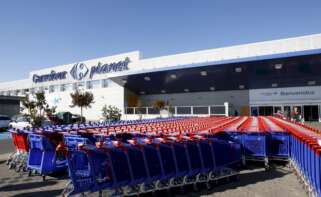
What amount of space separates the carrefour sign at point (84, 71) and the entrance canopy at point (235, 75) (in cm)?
342

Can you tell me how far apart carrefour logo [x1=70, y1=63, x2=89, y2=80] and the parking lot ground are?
37.2 metres

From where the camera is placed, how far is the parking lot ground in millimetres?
6441

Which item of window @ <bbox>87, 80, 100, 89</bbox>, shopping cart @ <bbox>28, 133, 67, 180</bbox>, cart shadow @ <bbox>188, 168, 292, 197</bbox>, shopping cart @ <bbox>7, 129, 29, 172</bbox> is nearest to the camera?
cart shadow @ <bbox>188, 168, 292, 197</bbox>

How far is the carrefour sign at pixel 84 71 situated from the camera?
130ft

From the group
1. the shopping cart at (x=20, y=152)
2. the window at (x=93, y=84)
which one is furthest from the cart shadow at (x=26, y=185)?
the window at (x=93, y=84)

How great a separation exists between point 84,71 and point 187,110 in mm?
18858

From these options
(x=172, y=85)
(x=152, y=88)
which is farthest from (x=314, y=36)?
(x=152, y=88)

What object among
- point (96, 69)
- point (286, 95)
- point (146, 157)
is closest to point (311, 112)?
point (286, 95)

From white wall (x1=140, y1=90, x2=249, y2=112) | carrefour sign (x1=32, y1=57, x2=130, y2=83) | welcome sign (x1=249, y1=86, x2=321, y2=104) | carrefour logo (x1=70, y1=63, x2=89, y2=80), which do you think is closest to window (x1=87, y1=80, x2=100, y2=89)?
carrefour sign (x1=32, y1=57, x2=130, y2=83)

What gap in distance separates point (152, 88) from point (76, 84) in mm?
14821

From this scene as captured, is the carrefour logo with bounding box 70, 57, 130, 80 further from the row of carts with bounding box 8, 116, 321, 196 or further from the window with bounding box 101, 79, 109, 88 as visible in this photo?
the row of carts with bounding box 8, 116, 321, 196

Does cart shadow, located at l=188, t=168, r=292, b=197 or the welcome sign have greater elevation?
the welcome sign

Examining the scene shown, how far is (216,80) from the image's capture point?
104ft

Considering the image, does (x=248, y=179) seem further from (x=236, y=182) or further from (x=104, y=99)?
(x=104, y=99)
